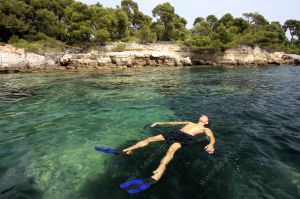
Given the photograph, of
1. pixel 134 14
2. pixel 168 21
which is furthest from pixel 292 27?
pixel 134 14

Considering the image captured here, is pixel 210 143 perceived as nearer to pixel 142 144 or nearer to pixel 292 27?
pixel 142 144

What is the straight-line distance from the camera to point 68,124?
9.70 metres

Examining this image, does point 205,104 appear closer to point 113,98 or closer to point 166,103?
point 166,103

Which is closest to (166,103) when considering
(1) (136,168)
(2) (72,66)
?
(1) (136,168)

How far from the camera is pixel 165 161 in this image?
5.95 m

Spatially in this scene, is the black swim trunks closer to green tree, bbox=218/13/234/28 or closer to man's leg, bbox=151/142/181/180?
man's leg, bbox=151/142/181/180

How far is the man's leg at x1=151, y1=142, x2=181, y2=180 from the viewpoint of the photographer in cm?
536

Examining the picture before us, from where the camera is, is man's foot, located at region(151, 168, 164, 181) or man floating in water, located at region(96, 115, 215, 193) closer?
man floating in water, located at region(96, 115, 215, 193)

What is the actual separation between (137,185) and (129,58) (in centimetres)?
4102

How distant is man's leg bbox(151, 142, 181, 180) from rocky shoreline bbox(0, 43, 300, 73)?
1453 inches

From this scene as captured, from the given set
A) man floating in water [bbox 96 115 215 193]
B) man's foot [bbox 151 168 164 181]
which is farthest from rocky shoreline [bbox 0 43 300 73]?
man's foot [bbox 151 168 164 181]

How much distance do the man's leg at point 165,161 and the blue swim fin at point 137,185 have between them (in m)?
0.23

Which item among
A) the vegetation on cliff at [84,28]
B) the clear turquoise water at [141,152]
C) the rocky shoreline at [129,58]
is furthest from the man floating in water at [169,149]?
the vegetation on cliff at [84,28]

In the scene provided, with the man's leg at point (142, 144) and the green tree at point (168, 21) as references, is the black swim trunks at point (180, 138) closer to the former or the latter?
the man's leg at point (142, 144)
